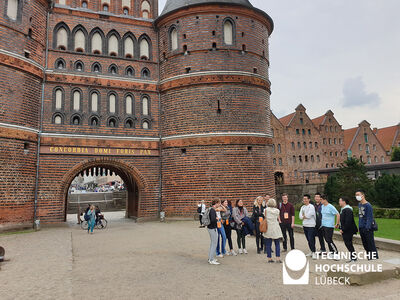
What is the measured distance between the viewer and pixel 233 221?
853 centimetres

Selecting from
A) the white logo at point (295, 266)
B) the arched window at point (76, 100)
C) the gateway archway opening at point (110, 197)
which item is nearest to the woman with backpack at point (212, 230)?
the white logo at point (295, 266)

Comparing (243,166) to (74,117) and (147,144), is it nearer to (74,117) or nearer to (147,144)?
(147,144)

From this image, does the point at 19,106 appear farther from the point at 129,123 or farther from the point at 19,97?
the point at 129,123

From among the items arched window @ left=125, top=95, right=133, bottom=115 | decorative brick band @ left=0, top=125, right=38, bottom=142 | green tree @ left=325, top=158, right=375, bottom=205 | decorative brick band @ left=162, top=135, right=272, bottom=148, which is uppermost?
arched window @ left=125, top=95, right=133, bottom=115

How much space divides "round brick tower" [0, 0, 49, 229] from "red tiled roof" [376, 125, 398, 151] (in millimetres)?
54907

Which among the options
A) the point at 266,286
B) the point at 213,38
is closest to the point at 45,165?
the point at 213,38

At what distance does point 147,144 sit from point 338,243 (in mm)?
10939

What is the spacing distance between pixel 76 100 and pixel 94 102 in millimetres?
914

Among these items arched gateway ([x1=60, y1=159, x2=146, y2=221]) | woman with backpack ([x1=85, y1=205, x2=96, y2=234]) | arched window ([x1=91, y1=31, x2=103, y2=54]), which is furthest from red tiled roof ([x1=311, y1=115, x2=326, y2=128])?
woman with backpack ([x1=85, y1=205, x2=96, y2=234])

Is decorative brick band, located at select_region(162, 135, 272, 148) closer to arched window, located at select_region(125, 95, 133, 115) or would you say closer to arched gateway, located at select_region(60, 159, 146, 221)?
arched gateway, located at select_region(60, 159, 146, 221)

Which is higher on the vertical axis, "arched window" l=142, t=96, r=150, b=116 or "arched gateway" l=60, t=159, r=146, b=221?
"arched window" l=142, t=96, r=150, b=116

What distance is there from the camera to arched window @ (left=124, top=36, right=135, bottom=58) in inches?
707

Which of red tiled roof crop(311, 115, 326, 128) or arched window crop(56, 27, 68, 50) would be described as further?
red tiled roof crop(311, 115, 326, 128)

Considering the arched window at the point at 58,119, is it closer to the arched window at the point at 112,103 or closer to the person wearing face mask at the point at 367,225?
the arched window at the point at 112,103
